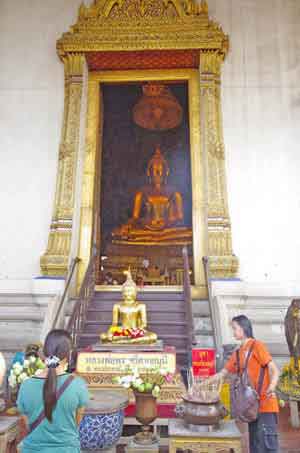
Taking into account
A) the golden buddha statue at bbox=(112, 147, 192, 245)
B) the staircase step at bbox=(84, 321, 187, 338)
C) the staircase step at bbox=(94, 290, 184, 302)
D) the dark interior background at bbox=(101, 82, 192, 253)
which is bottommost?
the staircase step at bbox=(84, 321, 187, 338)

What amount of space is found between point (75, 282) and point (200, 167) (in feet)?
10.4

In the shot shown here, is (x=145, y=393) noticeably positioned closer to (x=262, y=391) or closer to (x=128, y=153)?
(x=262, y=391)

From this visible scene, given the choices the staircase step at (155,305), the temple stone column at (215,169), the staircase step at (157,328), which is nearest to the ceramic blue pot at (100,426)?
the staircase step at (157,328)

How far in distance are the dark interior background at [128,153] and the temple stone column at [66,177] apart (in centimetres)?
105

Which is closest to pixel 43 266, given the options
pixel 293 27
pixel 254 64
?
pixel 254 64

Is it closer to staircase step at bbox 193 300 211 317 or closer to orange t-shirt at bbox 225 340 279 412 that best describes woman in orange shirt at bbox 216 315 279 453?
orange t-shirt at bbox 225 340 279 412

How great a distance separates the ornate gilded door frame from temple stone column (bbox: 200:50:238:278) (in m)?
0.02

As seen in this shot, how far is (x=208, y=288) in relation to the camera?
6910 mm

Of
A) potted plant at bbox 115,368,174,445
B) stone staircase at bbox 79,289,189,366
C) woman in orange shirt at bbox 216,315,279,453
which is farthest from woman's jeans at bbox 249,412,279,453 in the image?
stone staircase at bbox 79,289,189,366

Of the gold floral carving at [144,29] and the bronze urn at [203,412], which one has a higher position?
the gold floral carving at [144,29]

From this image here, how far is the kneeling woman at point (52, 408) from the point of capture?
76.2 inches

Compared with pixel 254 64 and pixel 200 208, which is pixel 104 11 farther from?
pixel 200 208

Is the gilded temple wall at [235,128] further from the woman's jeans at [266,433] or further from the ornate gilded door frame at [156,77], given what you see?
the woman's jeans at [266,433]

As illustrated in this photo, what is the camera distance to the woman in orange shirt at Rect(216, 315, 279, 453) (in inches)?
109
